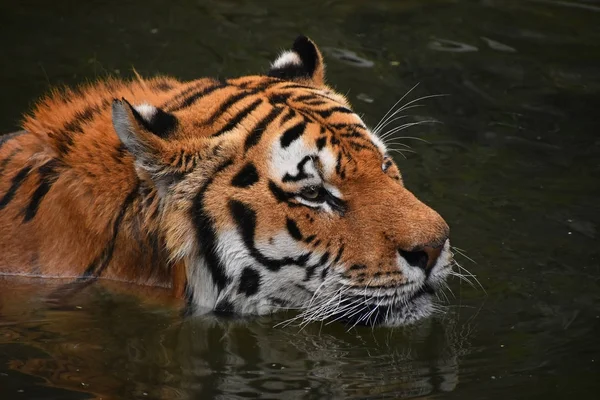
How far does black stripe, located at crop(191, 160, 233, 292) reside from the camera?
16.5 ft

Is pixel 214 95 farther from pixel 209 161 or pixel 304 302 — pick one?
pixel 304 302

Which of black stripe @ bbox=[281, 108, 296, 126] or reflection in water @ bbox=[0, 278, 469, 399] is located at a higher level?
black stripe @ bbox=[281, 108, 296, 126]

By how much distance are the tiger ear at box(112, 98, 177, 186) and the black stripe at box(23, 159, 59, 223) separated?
41 cm

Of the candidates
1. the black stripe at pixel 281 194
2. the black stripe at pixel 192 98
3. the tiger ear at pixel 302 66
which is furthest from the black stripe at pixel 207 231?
the tiger ear at pixel 302 66

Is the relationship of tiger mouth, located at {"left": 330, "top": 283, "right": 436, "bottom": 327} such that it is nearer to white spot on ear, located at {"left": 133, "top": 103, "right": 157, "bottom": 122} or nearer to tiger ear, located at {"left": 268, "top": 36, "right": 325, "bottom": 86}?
white spot on ear, located at {"left": 133, "top": 103, "right": 157, "bottom": 122}

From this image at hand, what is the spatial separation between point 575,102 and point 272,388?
419 centimetres

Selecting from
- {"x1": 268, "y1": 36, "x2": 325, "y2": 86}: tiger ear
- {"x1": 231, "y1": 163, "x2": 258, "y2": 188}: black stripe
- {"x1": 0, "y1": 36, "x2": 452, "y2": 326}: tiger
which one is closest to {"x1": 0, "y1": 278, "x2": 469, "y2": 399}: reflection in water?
{"x1": 0, "y1": 36, "x2": 452, "y2": 326}: tiger

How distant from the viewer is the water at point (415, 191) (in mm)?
4898

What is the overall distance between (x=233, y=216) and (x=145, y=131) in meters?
0.55

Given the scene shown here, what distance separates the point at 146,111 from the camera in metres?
4.92

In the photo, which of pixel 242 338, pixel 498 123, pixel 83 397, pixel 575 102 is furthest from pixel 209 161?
pixel 575 102

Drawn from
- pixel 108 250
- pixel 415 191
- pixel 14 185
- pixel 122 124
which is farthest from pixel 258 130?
pixel 415 191

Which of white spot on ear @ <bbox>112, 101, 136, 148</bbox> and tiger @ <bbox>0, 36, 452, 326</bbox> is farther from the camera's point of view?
tiger @ <bbox>0, 36, 452, 326</bbox>

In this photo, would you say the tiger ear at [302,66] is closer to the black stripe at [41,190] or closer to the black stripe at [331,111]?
the black stripe at [331,111]
